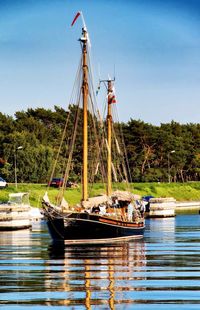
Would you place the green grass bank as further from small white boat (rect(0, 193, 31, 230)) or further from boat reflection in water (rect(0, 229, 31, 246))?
boat reflection in water (rect(0, 229, 31, 246))

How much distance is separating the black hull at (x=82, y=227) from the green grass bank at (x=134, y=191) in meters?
50.5

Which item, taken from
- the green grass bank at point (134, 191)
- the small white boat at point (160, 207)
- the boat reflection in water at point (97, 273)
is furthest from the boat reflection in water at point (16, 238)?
the small white boat at point (160, 207)

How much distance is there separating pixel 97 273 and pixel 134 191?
4471 inches

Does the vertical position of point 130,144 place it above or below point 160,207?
above

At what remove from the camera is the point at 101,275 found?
41.9m

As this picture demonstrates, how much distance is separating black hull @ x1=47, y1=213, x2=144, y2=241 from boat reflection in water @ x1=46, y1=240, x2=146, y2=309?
3.92ft

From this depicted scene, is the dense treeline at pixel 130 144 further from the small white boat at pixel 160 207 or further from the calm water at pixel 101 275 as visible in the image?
the calm water at pixel 101 275

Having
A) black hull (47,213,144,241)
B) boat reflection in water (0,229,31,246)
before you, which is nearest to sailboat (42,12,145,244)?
black hull (47,213,144,241)

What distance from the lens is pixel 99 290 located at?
3606cm

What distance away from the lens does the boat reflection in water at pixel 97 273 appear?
33.8m

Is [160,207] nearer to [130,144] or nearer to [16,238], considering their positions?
[16,238]

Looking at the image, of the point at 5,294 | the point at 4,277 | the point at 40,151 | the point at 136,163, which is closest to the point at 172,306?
the point at 5,294

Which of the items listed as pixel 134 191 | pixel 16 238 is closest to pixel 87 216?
pixel 16 238

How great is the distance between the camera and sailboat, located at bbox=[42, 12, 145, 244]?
6359cm
